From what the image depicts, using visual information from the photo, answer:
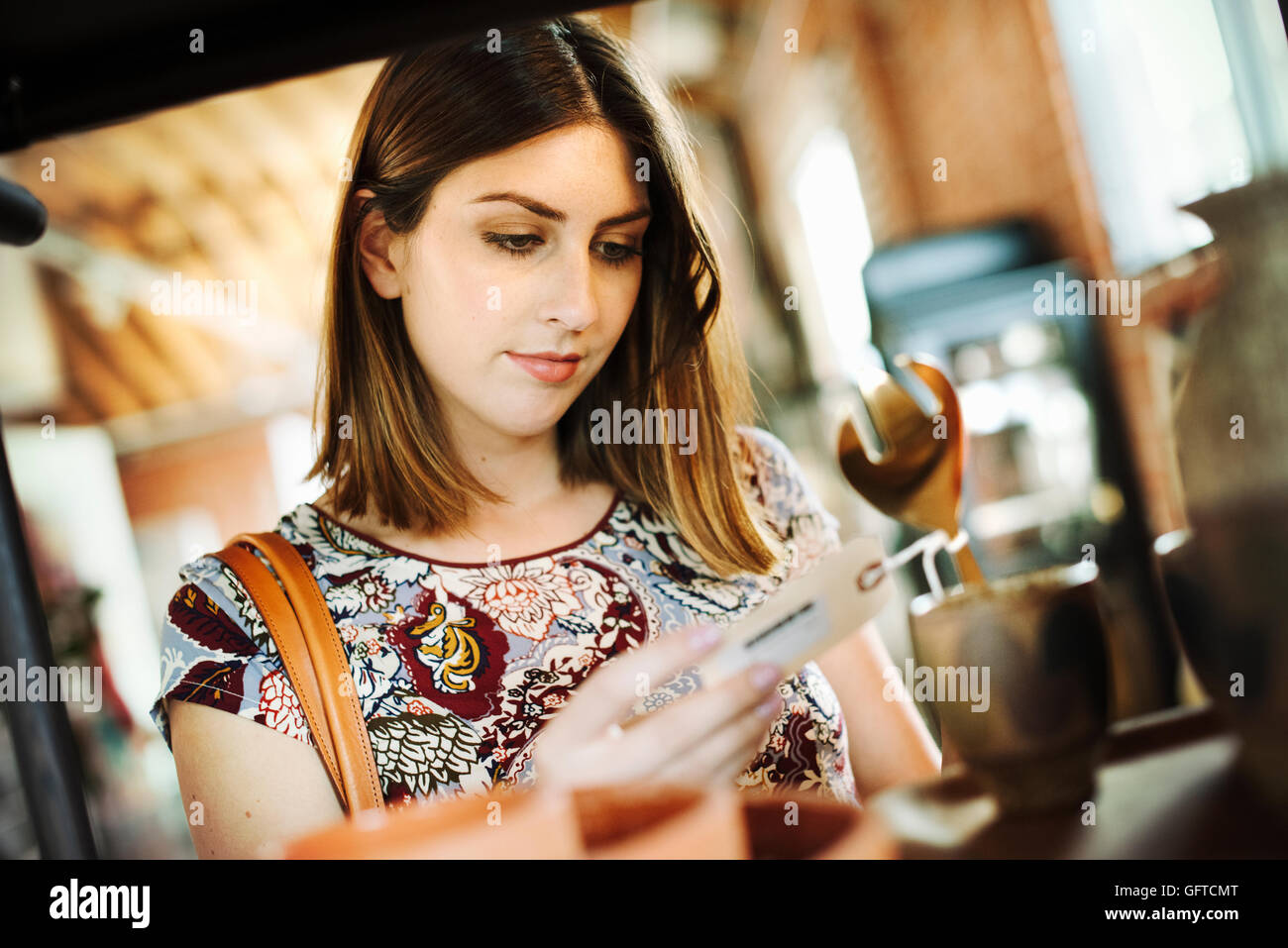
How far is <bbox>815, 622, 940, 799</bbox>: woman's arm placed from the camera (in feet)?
2.46

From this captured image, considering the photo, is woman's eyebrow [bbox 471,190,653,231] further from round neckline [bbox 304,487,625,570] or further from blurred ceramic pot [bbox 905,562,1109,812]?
blurred ceramic pot [bbox 905,562,1109,812]

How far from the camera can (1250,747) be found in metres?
0.38

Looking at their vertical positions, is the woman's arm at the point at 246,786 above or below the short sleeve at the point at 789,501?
below

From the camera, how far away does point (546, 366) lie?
2.25 feet

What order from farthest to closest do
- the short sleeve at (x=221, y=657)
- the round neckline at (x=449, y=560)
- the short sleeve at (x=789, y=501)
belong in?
1. the short sleeve at (x=789, y=501)
2. the round neckline at (x=449, y=560)
3. the short sleeve at (x=221, y=657)

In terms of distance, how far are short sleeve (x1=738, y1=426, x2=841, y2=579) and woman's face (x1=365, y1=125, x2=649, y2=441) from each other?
24cm

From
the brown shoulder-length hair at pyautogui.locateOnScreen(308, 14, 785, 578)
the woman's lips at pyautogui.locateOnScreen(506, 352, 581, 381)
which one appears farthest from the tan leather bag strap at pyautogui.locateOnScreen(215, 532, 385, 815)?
the woman's lips at pyautogui.locateOnScreen(506, 352, 581, 381)

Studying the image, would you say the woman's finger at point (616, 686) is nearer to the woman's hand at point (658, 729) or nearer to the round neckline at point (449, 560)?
the woman's hand at point (658, 729)

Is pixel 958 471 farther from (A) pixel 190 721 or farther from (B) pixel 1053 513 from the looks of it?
(B) pixel 1053 513

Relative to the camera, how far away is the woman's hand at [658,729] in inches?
15.2

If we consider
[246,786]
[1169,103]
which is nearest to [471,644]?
[246,786]

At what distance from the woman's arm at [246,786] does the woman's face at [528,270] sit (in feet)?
1.00

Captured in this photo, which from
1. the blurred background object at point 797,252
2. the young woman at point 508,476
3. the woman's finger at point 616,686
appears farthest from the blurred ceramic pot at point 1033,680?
the young woman at point 508,476
